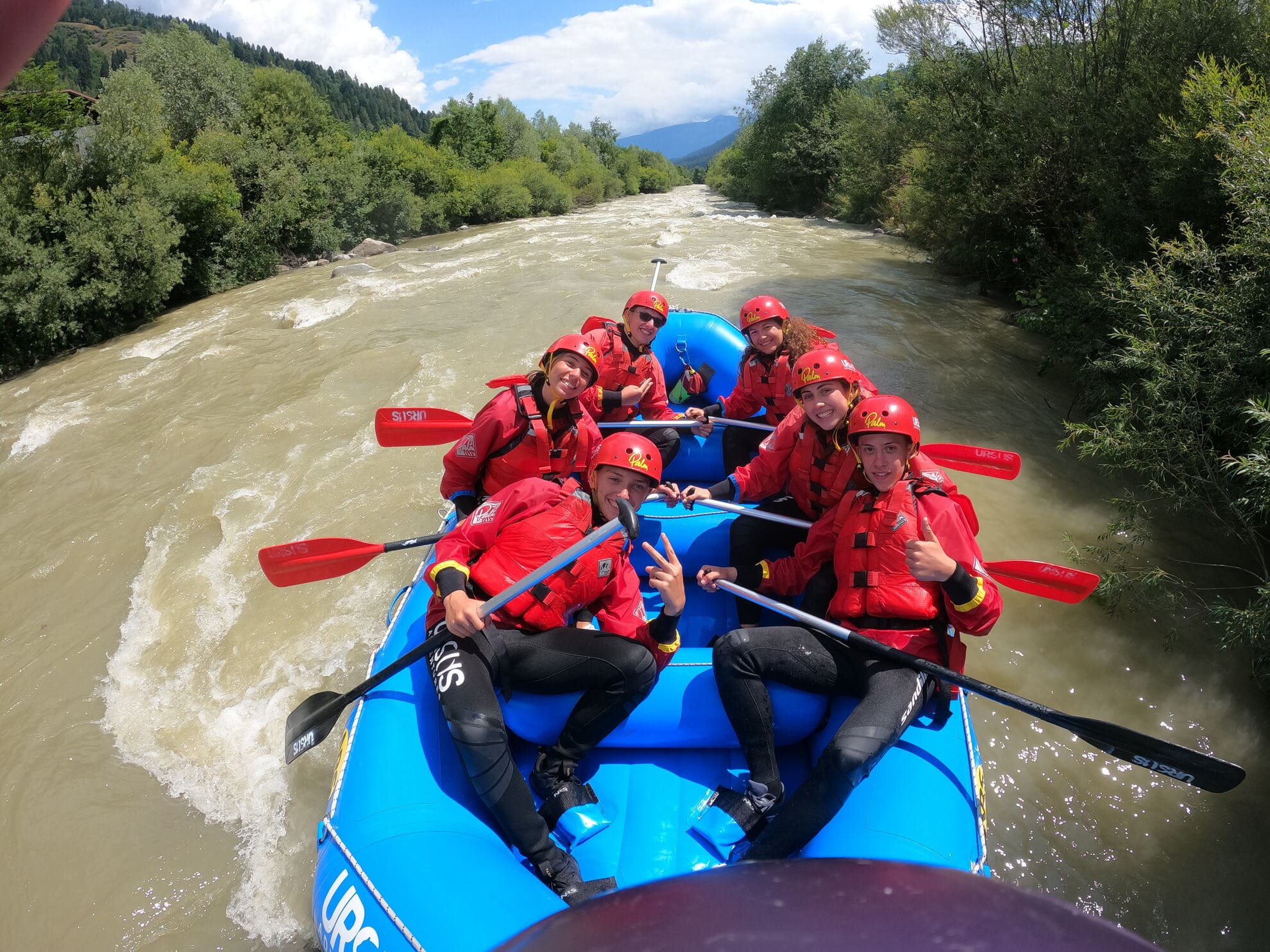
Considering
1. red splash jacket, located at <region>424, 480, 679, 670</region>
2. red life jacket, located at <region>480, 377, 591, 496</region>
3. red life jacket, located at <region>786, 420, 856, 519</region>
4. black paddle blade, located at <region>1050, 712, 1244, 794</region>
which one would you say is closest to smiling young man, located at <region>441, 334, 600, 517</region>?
red life jacket, located at <region>480, 377, 591, 496</region>

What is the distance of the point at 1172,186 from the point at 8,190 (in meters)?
12.1

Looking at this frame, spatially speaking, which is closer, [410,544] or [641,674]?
[641,674]

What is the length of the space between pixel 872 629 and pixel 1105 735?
66 cm

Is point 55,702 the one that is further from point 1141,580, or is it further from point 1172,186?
point 1172,186

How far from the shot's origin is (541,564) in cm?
229

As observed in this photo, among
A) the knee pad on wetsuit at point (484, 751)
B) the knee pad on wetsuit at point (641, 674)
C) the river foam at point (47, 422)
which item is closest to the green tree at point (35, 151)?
the river foam at point (47, 422)

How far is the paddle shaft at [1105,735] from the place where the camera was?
1789mm

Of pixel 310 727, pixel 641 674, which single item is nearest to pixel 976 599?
pixel 641 674

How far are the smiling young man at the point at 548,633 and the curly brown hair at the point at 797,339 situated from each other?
5.38 feet

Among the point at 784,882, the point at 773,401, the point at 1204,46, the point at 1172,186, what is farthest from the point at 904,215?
the point at 784,882

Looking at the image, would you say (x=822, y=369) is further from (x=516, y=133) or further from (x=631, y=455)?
(x=516, y=133)

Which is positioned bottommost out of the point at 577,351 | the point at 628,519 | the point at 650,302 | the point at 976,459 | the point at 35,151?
the point at 976,459

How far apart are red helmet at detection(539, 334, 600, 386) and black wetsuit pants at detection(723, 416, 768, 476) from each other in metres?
1.20

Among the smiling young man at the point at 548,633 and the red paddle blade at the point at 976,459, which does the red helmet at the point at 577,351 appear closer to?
the smiling young man at the point at 548,633
